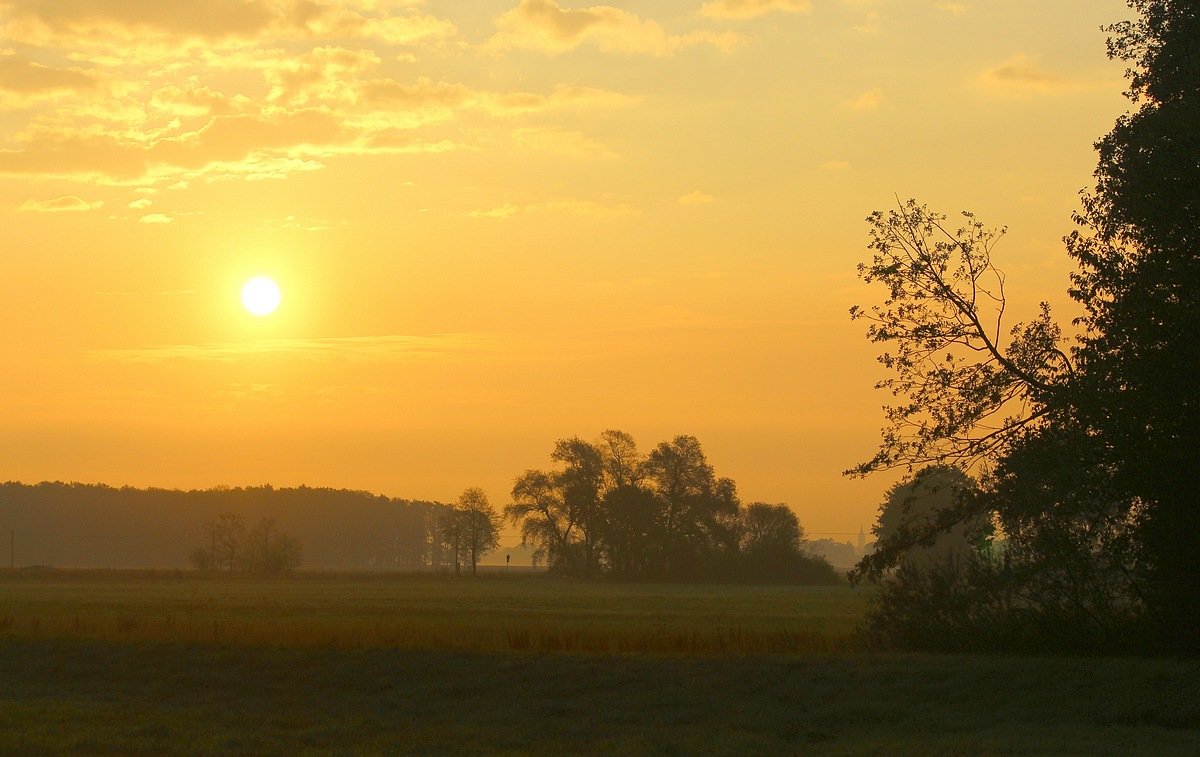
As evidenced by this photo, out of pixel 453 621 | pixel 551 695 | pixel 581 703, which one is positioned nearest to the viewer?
pixel 581 703

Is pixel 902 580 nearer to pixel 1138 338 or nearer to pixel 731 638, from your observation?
pixel 731 638

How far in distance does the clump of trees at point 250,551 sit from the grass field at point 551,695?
119 meters

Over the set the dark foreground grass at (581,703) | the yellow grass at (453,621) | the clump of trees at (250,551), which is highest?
the clump of trees at (250,551)

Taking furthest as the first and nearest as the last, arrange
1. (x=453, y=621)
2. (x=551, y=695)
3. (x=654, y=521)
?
1. (x=654, y=521)
2. (x=453, y=621)
3. (x=551, y=695)

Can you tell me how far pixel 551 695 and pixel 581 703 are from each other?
3.84ft

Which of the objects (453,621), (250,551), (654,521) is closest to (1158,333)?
(453,621)

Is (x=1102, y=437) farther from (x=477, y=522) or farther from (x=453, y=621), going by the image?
(x=477, y=522)

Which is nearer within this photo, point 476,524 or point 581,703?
point 581,703

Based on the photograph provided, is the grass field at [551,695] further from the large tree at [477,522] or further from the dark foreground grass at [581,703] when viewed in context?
the large tree at [477,522]

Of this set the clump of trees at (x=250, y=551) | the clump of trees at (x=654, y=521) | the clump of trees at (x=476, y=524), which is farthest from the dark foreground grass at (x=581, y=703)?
the clump of trees at (x=476, y=524)

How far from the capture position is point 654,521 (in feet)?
450

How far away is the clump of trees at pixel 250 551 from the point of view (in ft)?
518

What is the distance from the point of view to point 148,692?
30.3 m

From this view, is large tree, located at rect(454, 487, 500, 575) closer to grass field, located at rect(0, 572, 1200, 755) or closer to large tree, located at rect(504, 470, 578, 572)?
large tree, located at rect(504, 470, 578, 572)
